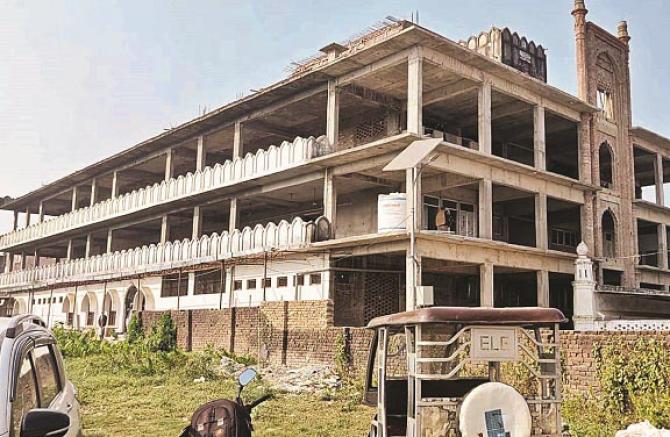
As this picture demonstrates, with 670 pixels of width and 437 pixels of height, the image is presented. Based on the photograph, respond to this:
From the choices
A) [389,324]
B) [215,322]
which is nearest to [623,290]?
[215,322]

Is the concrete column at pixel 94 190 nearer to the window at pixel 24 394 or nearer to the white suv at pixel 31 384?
the white suv at pixel 31 384

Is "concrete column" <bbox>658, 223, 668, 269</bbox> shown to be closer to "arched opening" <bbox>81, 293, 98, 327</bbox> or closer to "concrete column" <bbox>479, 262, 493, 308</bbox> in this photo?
"concrete column" <bbox>479, 262, 493, 308</bbox>

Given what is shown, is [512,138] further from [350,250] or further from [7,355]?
[7,355]

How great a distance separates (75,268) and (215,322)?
737 inches

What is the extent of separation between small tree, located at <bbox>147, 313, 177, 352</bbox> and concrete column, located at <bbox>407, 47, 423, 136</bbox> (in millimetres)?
12259

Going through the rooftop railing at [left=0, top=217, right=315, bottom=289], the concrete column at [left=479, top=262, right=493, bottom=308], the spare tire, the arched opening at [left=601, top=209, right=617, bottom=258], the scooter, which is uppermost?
the arched opening at [left=601, top=209, right=617, bottom=258]

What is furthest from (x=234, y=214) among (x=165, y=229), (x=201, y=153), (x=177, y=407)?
(x=177, y=407)

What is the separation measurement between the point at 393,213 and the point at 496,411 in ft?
51.6

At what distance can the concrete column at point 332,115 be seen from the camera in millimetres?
23375

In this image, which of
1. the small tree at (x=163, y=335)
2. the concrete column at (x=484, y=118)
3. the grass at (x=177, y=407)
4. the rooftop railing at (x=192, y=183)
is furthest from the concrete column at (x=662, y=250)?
the small tree at (x=163, y=335)

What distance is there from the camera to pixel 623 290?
2533 cm

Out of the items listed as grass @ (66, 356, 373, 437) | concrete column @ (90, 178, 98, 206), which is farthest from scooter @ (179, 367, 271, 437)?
concrete column @ (90, 178, 98, 206)

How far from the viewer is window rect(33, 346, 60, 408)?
15.8ft

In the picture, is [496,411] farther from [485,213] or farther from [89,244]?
[89,244]
